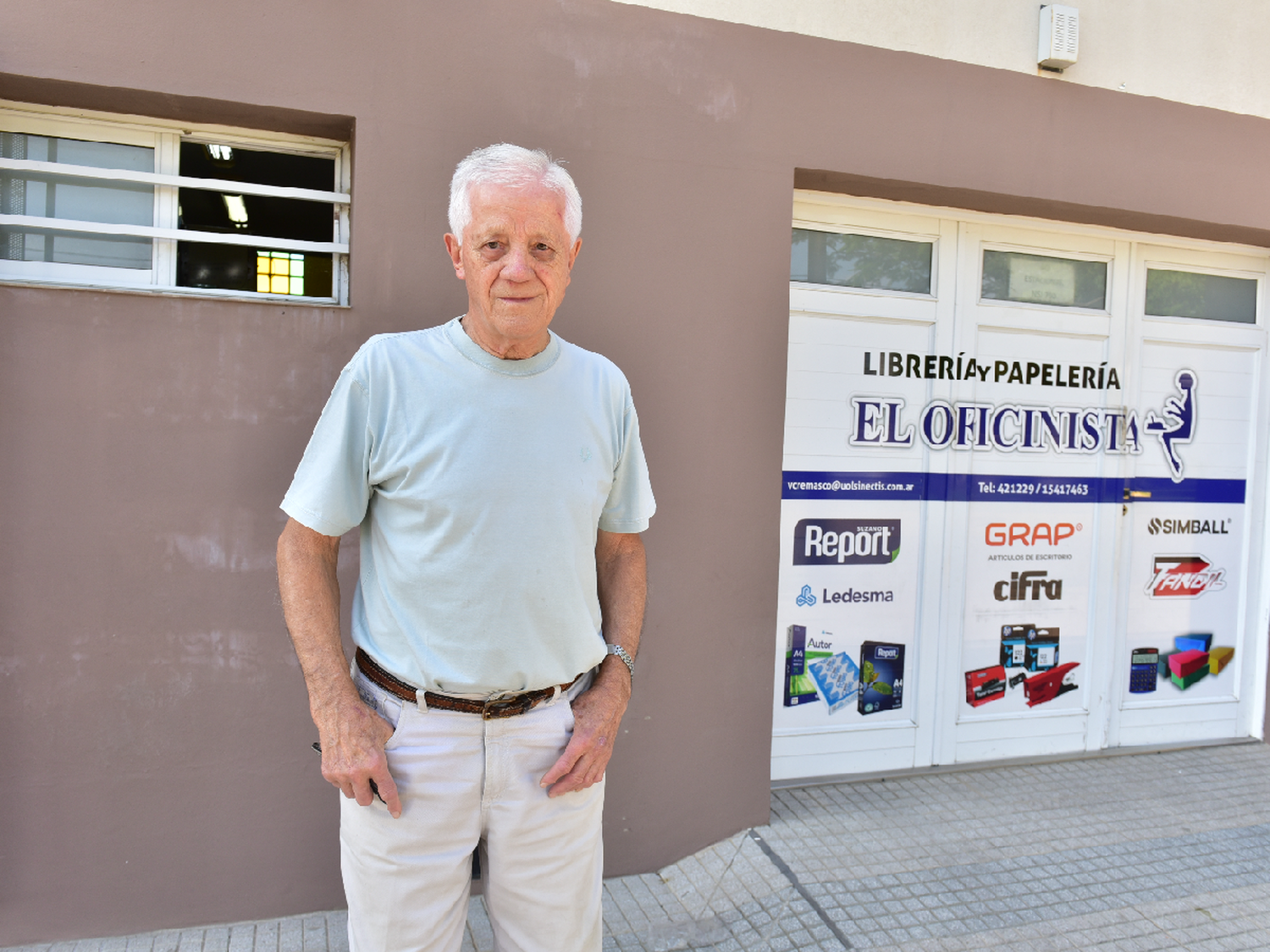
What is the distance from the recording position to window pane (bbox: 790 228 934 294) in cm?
400

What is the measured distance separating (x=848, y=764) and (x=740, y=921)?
127 cm

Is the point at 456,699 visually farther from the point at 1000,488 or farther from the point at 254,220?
the point at 1000,488

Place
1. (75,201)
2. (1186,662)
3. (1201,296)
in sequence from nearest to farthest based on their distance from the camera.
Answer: (75,201), (1201,296), (1186,662)

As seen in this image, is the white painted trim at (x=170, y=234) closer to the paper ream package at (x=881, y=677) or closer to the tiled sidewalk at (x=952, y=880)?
the tiled sidewalk at (x=952, y=880)

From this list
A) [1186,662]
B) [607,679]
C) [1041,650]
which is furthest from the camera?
[1186,662]

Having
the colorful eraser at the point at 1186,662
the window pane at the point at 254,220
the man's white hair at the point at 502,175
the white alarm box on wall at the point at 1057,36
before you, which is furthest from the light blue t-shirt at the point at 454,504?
the colorful eraser at the point at 1186,662

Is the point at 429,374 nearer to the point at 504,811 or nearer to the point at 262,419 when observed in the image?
the point at 504,811

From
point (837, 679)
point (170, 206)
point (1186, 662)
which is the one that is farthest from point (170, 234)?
point (1186, 662)

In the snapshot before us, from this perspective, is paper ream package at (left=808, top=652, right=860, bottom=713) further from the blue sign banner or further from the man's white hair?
the man's white hair

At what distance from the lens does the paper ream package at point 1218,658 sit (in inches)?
195

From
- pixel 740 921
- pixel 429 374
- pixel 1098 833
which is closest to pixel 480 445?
pixel 429 374

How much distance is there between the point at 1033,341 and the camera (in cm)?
444

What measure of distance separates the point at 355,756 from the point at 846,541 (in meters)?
2.89

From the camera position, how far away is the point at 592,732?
6.24 feet
